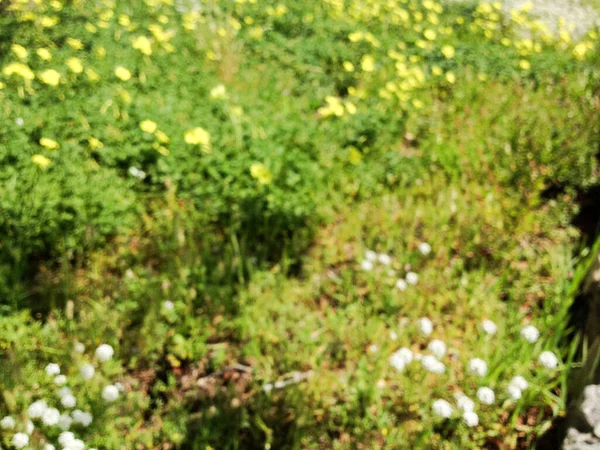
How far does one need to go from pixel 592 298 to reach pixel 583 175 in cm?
133

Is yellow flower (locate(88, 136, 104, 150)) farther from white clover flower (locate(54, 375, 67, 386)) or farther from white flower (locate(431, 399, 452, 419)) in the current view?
white flower (locate(431, 399, 452, 419))

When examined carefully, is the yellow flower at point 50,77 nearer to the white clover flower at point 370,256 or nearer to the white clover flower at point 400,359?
the white clover flower at point 370,256

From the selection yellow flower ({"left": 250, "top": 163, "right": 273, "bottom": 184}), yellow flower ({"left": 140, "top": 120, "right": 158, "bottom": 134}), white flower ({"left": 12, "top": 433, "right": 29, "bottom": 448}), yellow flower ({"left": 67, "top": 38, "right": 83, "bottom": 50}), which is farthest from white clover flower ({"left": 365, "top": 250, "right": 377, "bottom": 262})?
yellow flower ({"left": 67, "top": 38, "right": 83, "bottom": 50})

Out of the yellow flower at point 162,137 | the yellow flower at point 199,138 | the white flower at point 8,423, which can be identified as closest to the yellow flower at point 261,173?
the yellow flower at point 199,138

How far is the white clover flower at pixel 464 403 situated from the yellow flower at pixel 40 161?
102 inches

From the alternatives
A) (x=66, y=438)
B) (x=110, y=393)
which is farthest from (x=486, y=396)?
(x=66, y=438)

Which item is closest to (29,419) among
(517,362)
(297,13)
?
(517,362)

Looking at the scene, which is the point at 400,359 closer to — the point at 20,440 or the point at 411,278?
the point at 411,278

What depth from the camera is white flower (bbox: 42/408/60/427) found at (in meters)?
2.09

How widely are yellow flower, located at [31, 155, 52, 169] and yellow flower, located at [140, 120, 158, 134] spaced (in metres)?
0.70

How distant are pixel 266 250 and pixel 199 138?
890 mm

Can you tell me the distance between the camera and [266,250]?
3.29 m

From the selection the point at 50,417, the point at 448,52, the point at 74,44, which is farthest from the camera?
the point at 448,52

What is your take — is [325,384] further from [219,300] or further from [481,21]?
[481,21]
